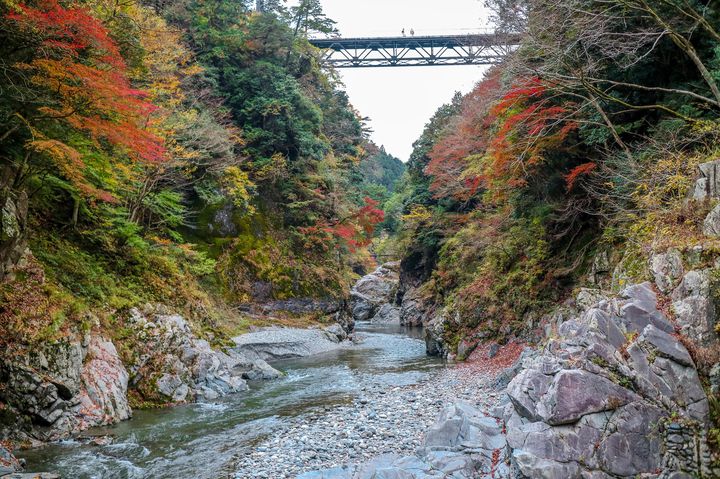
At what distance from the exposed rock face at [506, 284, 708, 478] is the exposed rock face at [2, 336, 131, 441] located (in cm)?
772

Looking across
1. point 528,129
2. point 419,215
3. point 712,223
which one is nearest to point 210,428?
point 712,223

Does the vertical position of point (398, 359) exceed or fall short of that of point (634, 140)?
it falls short

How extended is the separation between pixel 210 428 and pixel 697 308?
865cm

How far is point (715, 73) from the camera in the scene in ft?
28.1

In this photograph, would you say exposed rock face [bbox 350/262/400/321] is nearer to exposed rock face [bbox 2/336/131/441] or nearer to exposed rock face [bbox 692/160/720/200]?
exposed rock face [bbox 2/336/131/441]

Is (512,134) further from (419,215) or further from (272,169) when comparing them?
(419,215)

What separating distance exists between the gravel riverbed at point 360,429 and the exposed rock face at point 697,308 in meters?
3.73

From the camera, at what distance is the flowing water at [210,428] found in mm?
6836

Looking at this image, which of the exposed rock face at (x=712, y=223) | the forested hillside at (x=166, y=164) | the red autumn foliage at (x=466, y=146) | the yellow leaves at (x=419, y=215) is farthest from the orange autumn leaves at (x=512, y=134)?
the forested hillside at (x=166, y=164)

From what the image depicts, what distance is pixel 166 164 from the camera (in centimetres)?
1562

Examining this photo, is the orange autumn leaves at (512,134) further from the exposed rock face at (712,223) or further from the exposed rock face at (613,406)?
the exposed rock face at (613,406)

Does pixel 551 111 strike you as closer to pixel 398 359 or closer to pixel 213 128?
pixel 398 359

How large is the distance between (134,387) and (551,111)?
12463 millimetres

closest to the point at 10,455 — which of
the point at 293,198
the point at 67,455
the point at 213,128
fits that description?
the point at 67,455
